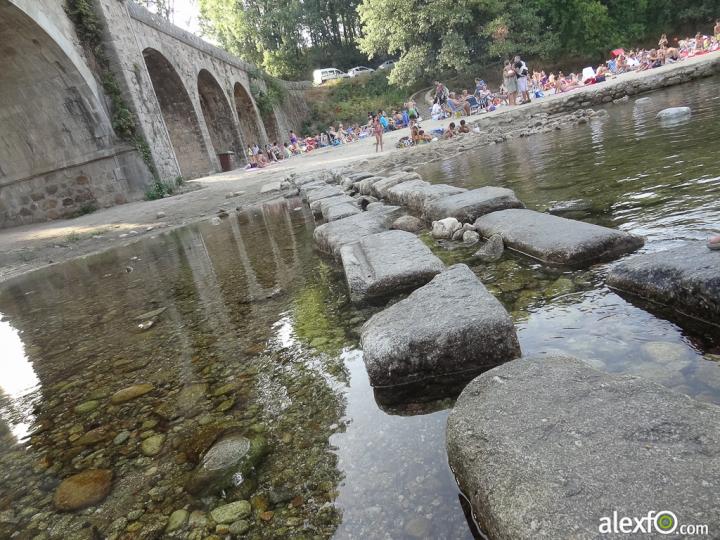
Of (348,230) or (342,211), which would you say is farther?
(342,211)

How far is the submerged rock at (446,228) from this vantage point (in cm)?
335

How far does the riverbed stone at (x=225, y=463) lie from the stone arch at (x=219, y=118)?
20948 mm

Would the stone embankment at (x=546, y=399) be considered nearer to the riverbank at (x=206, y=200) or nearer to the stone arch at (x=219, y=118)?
the riverbank at (x=206, y=200)

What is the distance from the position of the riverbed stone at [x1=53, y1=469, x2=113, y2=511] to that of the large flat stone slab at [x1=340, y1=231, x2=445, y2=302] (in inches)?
Answer: 53.4

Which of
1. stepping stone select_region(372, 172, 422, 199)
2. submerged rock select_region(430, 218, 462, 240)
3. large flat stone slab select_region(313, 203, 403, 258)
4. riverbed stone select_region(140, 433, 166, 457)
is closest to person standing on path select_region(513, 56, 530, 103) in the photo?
stepping stone select_region(372, 172, 422, 199)

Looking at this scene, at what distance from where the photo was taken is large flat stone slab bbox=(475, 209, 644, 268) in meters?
2.28

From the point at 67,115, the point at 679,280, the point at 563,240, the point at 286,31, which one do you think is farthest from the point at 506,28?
the point at 679,280

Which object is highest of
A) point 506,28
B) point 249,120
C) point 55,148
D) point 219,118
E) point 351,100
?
point 506,28

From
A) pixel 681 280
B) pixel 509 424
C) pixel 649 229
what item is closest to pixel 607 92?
pixel 649 229

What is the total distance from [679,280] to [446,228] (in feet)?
5.97

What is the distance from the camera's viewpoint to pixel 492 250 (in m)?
2.81

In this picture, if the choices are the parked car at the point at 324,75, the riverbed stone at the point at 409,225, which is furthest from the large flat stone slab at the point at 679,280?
the parked car at the point at 324,75

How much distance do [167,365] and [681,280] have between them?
89.3 inches

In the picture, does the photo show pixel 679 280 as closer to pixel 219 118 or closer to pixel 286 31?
pixel 219 118
